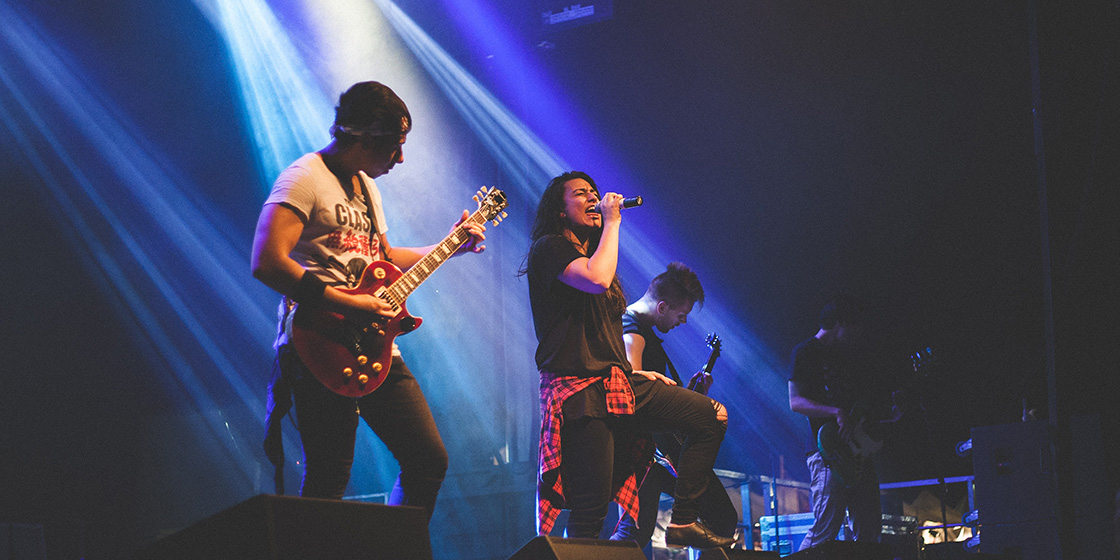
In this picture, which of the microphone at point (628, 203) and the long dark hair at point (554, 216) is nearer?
the microphone at point (628, 203)

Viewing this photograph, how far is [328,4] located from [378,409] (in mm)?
5765

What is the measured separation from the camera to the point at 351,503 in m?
1.81

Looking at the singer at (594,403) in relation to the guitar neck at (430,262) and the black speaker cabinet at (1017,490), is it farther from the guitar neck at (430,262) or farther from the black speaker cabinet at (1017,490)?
the black speaker cabinet at (1017,490)

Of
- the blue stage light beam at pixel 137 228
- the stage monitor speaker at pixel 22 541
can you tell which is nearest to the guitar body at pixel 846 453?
the stage monitor speaker at pixel 22 541

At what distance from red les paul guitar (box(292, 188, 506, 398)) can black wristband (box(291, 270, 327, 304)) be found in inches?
1.7

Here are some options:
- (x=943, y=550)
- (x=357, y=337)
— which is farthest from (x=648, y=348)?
(x=943, y=550)

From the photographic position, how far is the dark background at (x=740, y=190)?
22.4ft

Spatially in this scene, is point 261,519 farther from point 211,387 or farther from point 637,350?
point 211,387

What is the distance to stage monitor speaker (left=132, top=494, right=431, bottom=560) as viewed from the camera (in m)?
1.65

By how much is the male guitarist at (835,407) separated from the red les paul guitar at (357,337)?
3236mm

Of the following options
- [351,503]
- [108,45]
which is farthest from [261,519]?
[108,45]

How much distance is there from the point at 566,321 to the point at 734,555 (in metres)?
1.04

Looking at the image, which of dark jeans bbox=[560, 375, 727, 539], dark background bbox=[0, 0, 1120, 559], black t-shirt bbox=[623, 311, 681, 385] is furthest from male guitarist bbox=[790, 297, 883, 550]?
dark jeans bbox=[560, 375, 727, 539]

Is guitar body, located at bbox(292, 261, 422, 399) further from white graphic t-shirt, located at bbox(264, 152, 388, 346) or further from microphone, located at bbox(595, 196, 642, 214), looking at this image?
microphone, located at bbox(595, 196, 642, 214)
